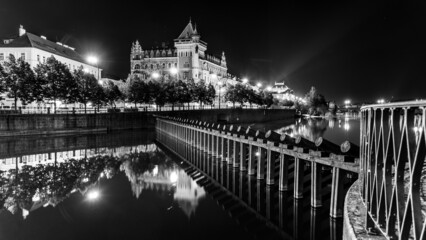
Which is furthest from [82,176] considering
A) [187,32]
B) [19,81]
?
[187,32]

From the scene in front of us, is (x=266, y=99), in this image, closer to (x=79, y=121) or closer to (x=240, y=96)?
(x=240, y=96)

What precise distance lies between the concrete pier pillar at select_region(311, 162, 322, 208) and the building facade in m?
138

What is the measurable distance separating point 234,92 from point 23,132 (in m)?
84.9

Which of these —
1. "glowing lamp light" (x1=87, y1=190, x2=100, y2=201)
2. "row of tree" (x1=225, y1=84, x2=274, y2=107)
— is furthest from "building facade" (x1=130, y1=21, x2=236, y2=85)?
"glowing lamp light" (x1=87, y1=190, x2=100, y2=201)

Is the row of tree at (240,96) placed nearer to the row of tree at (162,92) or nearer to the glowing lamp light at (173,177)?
the row of tree at (162,92)

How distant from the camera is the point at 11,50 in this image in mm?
83688

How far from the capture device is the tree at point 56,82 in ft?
213

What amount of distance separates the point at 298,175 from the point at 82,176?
19.2 m

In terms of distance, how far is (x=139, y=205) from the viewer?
2170 cm

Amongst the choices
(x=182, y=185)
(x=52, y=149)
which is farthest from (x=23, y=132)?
(x=182, y=185)

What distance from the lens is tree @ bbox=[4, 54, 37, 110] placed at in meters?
60.3

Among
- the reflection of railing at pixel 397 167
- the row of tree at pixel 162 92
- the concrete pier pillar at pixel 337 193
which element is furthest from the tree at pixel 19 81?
the reflection of railing at pixel 397 167

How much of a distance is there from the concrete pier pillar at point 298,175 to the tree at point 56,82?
57.6 meters

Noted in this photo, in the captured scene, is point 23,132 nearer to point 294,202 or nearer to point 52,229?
point 52,229
